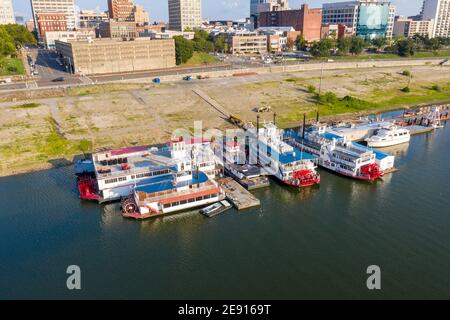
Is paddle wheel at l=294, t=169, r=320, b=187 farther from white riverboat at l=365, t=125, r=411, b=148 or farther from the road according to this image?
the road

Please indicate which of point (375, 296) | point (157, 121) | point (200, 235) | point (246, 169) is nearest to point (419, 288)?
point (375, 296)

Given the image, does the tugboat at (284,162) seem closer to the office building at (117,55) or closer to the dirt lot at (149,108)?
the dirt lot at (149,108)

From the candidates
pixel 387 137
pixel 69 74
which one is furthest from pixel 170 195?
pixel 69 74

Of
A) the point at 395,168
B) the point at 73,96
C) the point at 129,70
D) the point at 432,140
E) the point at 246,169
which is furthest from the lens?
the point at 129,70

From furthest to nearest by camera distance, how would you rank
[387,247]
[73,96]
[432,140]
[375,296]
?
[73,96], [432,140], [387,247], [375,296]

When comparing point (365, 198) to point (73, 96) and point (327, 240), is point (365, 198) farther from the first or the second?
point (73, 96)

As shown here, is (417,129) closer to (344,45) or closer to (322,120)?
(322,120)
